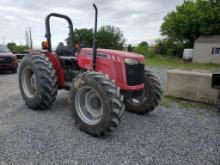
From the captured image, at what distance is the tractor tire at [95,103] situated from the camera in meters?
2.89

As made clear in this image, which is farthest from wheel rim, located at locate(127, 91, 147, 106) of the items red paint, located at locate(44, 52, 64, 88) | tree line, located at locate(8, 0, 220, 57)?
tree line, located at locate(8, 0, 220, 57)

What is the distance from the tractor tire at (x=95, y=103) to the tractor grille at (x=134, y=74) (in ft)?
1.53

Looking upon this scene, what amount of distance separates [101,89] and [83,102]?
2.18 feet

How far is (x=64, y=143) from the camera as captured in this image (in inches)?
116

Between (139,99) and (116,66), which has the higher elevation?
(116,66)

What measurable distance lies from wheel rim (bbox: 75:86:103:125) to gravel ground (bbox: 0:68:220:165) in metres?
0.30

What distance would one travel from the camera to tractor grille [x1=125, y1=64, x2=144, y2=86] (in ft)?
11.1

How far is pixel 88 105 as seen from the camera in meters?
3.43

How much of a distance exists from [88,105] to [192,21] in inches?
1116

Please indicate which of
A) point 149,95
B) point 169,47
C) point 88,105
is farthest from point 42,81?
point 169,47

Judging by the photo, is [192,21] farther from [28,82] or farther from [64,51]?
[28,82]

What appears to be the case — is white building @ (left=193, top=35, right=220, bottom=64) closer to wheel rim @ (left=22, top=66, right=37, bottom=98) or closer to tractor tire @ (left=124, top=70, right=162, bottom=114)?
tractor tire @ (left=124, top=70, right=162, bottom=114)

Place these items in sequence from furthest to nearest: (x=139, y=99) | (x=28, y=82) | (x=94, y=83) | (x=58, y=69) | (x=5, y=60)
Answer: (x=5, y=60) → (x=28, y=82) → (x=58, y=69) → (x=139, y=99) → (x=94, y=83)

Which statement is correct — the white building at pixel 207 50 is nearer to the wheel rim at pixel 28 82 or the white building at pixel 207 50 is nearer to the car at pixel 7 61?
the car at pixel 7 61
